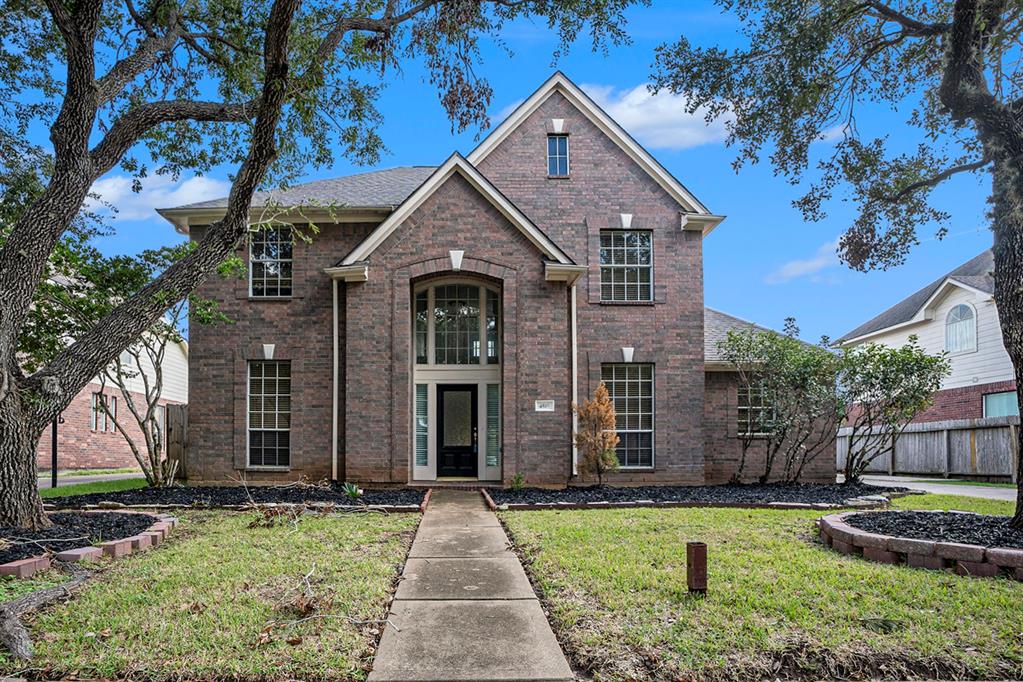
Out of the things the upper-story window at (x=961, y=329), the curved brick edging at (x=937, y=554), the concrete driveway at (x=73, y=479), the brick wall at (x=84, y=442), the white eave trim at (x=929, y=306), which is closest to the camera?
the curved brick edging at (x=937, y=554)

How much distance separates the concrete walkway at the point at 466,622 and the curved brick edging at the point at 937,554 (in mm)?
3554

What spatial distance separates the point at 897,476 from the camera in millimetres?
26188

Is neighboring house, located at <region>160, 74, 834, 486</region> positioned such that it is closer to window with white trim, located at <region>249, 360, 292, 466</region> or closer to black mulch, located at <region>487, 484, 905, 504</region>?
window with white trim, located at <region>249, 360, 292, 466</region>

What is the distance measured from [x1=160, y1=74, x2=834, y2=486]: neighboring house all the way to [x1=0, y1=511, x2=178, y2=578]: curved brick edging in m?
6.65

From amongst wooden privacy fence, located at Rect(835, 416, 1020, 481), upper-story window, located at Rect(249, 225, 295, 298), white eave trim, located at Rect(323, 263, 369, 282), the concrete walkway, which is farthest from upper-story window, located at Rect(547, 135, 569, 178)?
wooden privacy fence, located at Rect(835, 416, 1020, 481)

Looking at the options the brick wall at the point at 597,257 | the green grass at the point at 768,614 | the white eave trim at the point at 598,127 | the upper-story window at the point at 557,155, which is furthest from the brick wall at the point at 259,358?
the green grass at the point at 768,614

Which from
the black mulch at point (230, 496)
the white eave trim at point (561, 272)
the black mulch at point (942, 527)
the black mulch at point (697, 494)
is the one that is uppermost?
the white eave trim at point (561, 272)

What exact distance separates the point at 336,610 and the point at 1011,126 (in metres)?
8.86

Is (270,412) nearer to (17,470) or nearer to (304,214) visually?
(304,214)

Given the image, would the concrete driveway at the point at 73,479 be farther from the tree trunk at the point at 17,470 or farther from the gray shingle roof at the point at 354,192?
the tree trunk at the point at 17,470

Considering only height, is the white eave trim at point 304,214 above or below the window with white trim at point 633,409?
above

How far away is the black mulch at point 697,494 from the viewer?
13.4 m

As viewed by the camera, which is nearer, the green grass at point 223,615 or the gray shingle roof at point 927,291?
the green grass at point 223,615

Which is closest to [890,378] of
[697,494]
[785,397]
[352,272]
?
[785,397]
